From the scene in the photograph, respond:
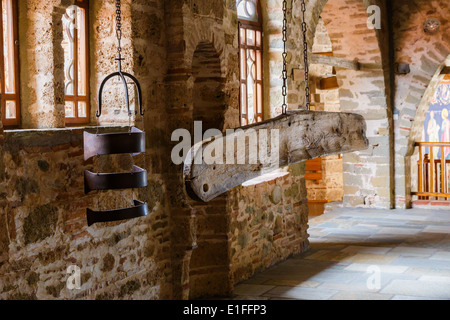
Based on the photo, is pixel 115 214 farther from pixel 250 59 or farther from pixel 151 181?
pixel 250 59

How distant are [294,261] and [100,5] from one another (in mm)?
3366

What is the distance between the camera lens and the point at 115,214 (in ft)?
12.6

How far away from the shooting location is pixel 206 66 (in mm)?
5422

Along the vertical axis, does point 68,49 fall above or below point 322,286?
above

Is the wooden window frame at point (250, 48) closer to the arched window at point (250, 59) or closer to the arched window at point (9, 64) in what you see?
the arched window at point (250, 59)

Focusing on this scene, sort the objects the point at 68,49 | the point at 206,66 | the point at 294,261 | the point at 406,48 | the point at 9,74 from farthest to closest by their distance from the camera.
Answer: the point at 406,48, the point at 294,261, the point at 206,66, the point at 68,49, the point at 9,74

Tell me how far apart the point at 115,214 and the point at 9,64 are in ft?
3.50

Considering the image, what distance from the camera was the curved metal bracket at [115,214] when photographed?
12.6ft

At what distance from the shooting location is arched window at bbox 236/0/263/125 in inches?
259

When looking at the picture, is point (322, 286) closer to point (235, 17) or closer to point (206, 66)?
point (206, 66)

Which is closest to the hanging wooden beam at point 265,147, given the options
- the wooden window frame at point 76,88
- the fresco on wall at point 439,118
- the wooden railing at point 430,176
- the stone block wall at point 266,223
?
the wooden window frame at point 76,88

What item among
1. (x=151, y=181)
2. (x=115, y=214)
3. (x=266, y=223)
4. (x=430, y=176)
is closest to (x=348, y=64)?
(x=430, y=176)

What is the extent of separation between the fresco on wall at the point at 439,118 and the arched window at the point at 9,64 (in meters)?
12.1

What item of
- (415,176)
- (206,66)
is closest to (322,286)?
(206,66)
